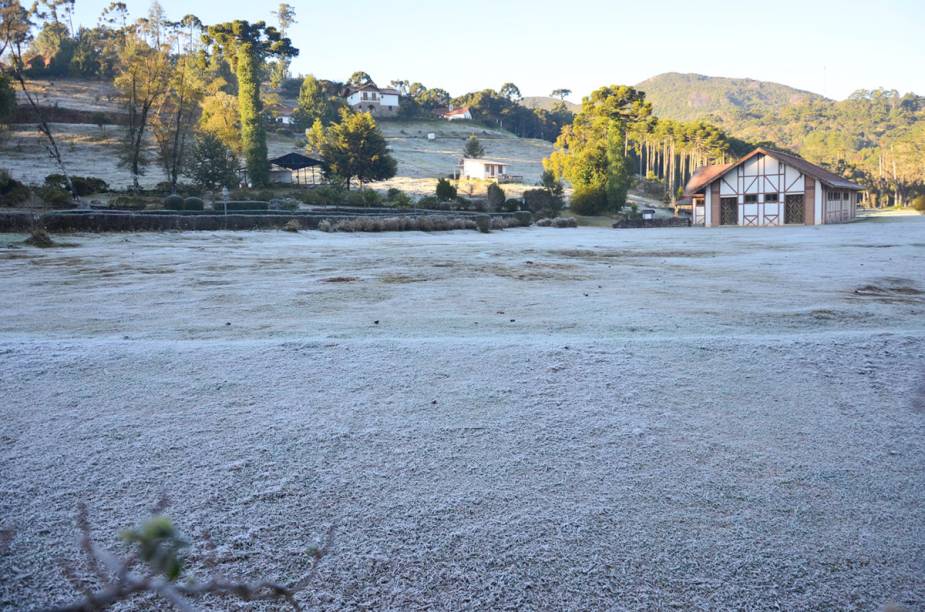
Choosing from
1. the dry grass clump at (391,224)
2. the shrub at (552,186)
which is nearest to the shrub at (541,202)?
the shrub at (552,186)

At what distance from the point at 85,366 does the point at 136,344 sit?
0.56 metres

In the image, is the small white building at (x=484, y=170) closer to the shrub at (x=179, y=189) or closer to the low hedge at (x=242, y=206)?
the shrub at (x=179, y=189)

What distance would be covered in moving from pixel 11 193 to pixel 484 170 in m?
51.0

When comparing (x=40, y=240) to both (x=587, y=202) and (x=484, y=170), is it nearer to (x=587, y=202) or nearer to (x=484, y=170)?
(x=587, y=202)

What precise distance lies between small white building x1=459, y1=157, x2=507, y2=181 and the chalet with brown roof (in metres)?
29.7

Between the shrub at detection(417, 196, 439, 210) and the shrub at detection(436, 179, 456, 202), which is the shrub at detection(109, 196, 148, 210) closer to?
the shrub at detection(417, 196, 439, 210)

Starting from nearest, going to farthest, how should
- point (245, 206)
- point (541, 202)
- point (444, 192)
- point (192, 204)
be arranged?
1. point (192, 204)
2. point (245, 206)
3. point (444, 192)
4. point (541, 202)

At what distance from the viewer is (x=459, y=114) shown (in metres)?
122

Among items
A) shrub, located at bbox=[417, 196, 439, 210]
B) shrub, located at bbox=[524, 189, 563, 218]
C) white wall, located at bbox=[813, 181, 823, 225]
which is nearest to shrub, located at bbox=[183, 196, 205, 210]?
shrub, located at bbox=[417, 196, 439, 210]

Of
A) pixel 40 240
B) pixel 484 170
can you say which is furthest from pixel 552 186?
pixel 40 240

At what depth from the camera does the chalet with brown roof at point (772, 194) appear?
129ft

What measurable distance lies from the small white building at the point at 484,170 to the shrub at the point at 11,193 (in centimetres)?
4798

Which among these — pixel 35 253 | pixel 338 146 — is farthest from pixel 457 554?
pixel 338 146

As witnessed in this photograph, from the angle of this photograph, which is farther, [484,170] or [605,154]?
[484,170]
